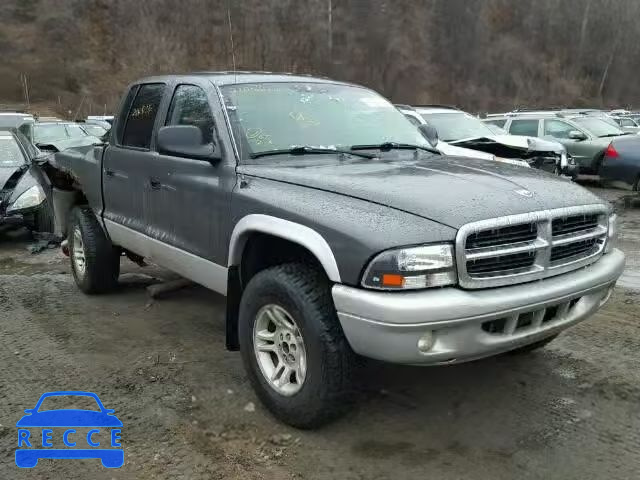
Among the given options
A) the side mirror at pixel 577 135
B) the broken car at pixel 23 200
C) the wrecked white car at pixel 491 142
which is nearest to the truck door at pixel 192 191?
the broken car at pixel 23 200

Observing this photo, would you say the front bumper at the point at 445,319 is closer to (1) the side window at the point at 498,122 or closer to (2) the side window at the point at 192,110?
(2) the side window at the point at 192,110

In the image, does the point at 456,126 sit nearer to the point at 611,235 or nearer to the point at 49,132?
the point at 611,235

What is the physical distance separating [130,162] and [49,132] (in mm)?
11034

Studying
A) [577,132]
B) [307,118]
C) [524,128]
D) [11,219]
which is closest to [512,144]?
[524,128]

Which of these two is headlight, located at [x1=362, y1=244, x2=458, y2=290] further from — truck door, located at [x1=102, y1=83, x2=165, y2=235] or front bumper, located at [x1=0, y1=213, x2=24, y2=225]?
front bumper, located at [x1=0, y1=213, x2=24, y2=225]

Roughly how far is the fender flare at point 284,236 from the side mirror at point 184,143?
0.55 m

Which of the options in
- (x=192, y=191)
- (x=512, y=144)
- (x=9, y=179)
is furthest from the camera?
(x=512, y=144)

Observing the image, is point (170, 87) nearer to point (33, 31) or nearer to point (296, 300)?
point (296, 300)

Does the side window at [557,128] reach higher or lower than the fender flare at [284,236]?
lower

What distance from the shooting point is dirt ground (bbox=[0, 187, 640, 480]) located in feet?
9.77

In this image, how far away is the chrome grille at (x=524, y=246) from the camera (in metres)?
2.79

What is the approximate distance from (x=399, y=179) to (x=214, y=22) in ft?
163

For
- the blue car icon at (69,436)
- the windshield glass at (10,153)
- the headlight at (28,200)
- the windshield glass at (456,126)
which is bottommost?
the blue car icon at (69,436)

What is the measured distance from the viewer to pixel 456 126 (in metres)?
11.1
